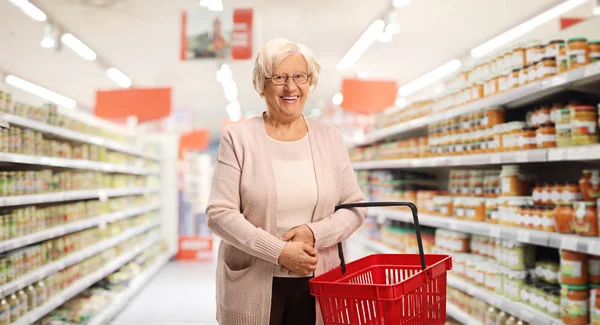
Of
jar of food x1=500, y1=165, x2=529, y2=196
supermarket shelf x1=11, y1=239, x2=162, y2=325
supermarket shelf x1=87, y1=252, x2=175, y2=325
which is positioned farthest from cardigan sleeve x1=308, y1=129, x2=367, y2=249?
supermarket shelf x1=87, y1=252, x2=175, y2=325

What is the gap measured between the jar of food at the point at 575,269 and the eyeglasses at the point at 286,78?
1710 millimetres

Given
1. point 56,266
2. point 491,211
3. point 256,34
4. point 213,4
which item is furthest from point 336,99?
point 491,211

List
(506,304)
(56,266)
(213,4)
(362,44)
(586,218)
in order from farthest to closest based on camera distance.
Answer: (362,44), (213,4), (56,266), (506,304), (586,218)

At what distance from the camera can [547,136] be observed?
2.87m

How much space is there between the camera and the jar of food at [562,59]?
2712 millimetres

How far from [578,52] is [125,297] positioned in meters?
5.13

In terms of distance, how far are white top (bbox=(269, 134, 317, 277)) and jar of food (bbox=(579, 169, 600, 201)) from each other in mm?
1525

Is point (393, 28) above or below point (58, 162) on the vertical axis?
above

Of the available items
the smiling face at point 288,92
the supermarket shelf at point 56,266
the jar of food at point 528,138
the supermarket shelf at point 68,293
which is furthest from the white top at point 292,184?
the supermarket shelf at point 68,293

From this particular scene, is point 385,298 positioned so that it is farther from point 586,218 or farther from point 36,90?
point 36,90

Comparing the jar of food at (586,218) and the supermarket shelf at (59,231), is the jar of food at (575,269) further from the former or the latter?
the supermarket shelf at (59,231)

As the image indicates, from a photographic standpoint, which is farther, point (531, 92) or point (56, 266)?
point (56, 266)

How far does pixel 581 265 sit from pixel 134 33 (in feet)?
28.4

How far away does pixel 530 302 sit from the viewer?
2990 millimetres
